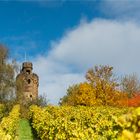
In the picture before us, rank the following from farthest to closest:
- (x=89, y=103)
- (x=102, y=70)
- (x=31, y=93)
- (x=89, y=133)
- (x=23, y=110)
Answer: (x=31, y=93) → (x=102, y=70) → (x=89, y=103) → (x=23, y=110) → (x=89, y=133)

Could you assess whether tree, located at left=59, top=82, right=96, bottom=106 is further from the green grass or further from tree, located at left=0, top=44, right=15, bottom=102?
the green grass

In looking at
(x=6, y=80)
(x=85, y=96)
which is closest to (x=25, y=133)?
(x=6, y=80)

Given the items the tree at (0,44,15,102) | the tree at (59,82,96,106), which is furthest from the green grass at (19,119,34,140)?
the tree at (59,82,96,106)

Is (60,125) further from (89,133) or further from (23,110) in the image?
(23,110)

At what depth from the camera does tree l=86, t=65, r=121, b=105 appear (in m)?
69.1

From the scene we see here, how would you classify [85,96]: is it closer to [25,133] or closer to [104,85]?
[104,85]

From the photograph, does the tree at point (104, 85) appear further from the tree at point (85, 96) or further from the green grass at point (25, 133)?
the green grass at point (25, 133)

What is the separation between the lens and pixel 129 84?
292 ft

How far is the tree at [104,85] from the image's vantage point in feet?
227

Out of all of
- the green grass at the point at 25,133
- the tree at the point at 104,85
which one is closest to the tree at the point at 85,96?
the tree at the point at 104,85

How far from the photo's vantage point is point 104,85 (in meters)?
70.3

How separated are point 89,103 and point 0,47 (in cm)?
1500

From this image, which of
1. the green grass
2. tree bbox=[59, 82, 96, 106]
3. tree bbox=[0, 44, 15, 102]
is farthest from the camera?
tree bbox=[59, 82, 96, 106]

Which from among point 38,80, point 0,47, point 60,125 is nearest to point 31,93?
point 38,80
